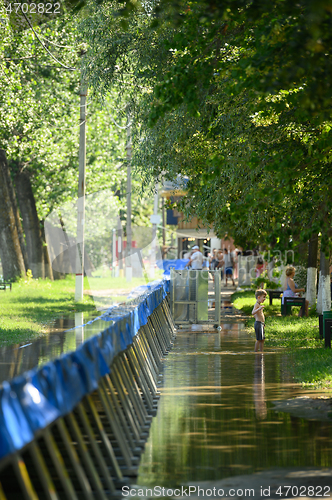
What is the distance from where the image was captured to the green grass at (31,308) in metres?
15.2

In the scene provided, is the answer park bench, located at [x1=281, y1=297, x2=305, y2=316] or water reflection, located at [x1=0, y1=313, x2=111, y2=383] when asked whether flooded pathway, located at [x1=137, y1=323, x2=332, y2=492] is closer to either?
water reflection, located at [x1=0, y1=313, x2=111, y2=383]

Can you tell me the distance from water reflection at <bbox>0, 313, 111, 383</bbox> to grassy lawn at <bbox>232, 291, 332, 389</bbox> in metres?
3.08

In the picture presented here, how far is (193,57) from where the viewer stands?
9.00 m

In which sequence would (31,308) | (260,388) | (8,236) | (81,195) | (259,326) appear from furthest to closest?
(8,236) → (81,195) → (31,308) → (259,326) → (260,388)

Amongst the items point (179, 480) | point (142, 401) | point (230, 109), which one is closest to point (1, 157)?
point (230, 109)

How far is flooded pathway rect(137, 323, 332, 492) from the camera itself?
19.0ft

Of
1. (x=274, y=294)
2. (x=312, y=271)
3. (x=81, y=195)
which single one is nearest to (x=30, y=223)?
(x=81, y=195)

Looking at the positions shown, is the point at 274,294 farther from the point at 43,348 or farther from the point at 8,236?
the point at 8,236

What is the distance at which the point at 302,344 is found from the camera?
13320 millimetres

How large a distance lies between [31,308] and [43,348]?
→ 8054mm

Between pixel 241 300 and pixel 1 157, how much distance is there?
11.9 meters

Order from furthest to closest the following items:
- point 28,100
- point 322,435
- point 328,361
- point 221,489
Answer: point 28,100, point 328,361, point 322,435, point 221,489

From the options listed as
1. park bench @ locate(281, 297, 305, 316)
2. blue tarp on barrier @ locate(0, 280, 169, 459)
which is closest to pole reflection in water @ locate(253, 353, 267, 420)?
blue tarp on barrier @ locate(0, 280, 169, 459)

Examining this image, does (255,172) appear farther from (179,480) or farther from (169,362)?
(179,480)
